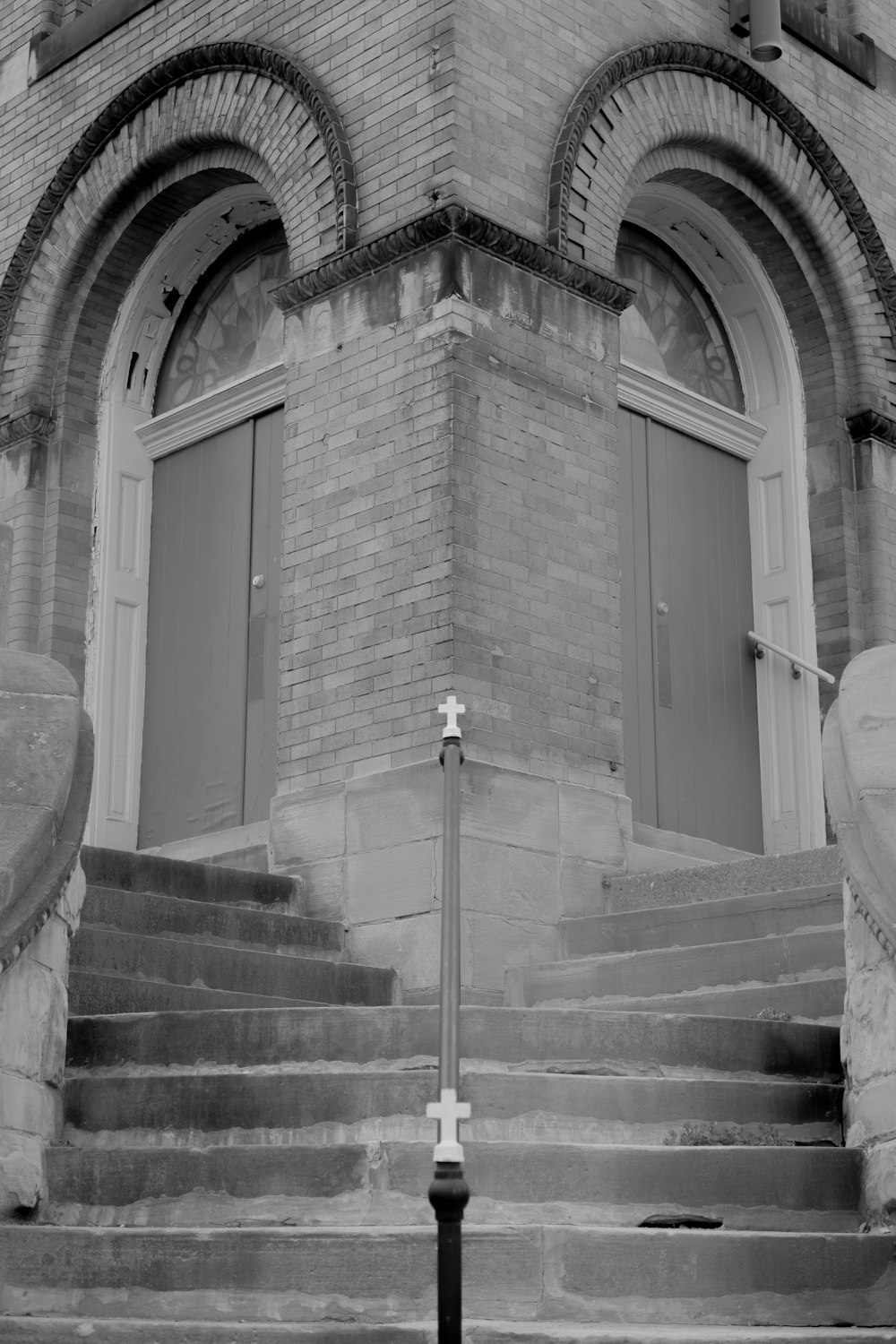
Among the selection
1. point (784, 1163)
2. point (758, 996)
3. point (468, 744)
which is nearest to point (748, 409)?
point (468, 744)

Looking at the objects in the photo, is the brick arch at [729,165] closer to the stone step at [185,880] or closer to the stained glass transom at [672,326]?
the stained glass transom at [672,326]

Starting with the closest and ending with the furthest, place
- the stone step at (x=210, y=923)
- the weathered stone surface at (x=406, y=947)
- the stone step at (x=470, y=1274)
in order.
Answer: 1. the stone step at (x=470, y=1274)
2. the stone step at (x=210, y=923)
3. the weathered stone surface at (x=406, y=947)

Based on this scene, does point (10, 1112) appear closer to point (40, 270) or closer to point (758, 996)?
point (758, 996)

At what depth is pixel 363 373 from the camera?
9.74m

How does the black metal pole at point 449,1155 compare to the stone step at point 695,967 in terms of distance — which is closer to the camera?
the black metal pole at point 449,1155

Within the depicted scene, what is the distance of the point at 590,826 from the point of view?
9.32m

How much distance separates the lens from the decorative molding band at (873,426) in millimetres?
11547

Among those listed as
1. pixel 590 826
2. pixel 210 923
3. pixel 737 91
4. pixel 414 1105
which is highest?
pixel 737 91

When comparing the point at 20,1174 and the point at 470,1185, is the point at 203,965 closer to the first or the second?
the point at 20,1174

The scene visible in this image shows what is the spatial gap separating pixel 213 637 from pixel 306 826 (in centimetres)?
234

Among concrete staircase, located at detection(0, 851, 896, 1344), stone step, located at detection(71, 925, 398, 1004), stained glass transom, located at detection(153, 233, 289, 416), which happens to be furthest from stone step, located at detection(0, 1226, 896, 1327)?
stained glass transom, located at detection(153, 233, 289, 416)

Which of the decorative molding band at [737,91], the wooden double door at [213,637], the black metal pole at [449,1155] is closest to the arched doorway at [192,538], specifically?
the wooden double door at [213,637]

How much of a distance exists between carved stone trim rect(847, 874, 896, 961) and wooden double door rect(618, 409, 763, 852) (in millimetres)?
4713

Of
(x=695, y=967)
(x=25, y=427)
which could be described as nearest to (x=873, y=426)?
(x=695, y=967)
